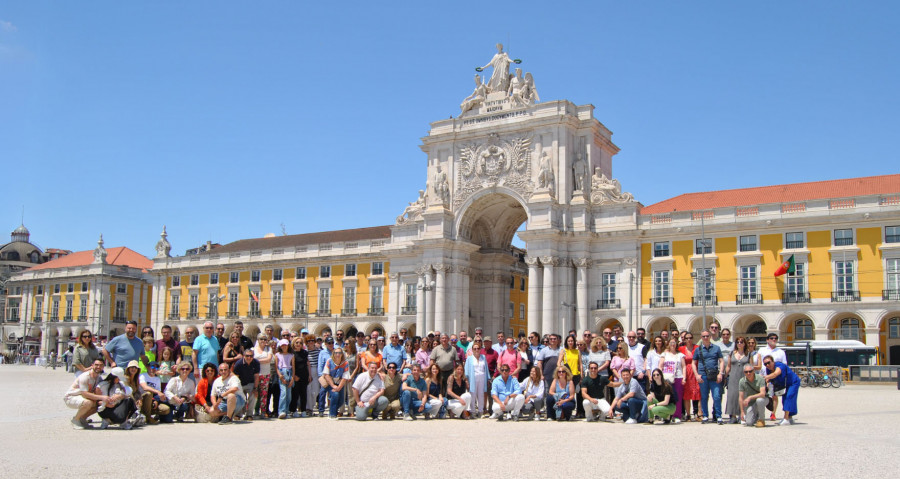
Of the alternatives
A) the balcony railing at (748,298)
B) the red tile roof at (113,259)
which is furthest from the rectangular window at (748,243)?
the red tile roof at (113,259)

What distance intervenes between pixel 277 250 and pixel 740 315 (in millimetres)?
35523

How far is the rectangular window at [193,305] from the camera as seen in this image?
222 ft

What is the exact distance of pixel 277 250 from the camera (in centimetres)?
6438

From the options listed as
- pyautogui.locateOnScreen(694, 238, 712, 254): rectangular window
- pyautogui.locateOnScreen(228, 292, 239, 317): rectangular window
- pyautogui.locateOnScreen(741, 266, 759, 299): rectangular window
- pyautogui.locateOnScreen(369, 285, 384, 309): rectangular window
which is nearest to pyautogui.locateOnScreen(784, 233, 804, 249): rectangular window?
pyautogui.locateOnScreen(741, 266, 759, 299): rectangular window

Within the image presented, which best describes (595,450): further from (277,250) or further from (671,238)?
(277,250)

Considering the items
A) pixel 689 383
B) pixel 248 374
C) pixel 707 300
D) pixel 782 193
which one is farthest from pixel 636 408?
pixel 782 193

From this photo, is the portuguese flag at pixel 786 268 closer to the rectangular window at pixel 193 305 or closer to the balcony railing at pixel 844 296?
the balcony railing at pixel 844 296

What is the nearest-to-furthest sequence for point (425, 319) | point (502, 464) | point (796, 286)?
point (502, 464) < point (796, 286) < point (425, 319)

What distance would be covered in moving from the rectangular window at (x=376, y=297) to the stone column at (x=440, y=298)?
761cm

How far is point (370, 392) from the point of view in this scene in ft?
57.3

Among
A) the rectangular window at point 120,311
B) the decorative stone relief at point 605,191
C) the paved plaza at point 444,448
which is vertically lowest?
the paved plaza at point 444,448

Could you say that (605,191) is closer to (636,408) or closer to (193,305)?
(636,408)

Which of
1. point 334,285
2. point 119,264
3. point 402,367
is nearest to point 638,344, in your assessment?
point 402,367

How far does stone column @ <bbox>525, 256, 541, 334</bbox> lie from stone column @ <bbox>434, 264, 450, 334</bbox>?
19.0 feet
